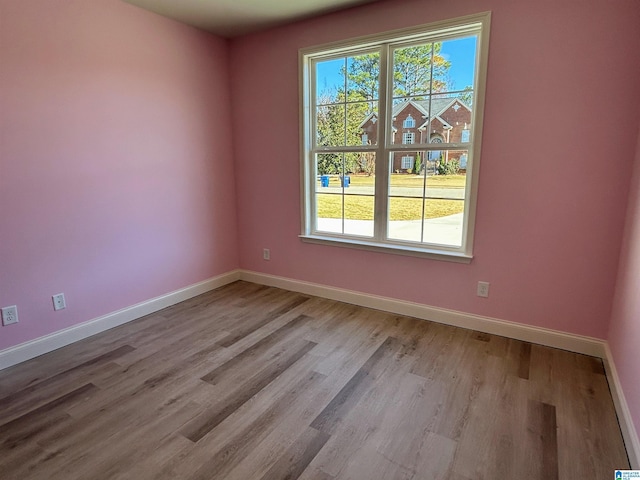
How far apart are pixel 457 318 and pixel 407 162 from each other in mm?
1382

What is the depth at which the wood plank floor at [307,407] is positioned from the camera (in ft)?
5.39

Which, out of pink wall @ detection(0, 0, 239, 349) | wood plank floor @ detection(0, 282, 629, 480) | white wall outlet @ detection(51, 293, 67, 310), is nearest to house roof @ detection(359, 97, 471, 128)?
wood plank floor @ detection(0, 282, 629, 480)

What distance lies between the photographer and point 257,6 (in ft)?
9.71

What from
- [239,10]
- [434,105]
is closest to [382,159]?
[434,105]

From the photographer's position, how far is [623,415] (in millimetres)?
1829

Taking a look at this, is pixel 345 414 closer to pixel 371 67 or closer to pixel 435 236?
pixel 435 236

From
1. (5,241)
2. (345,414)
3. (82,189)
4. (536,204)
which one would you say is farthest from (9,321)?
(536,204)

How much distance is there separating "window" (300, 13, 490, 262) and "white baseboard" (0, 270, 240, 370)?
1291mm

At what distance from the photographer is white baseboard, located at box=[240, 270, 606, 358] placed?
101 inches

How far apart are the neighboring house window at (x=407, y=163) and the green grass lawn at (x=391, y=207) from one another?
274mm

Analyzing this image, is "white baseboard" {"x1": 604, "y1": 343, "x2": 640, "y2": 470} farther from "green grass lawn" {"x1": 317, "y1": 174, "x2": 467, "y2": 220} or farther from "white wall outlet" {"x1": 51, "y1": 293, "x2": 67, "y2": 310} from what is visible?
"white wall outlet" {"x1": 51, "y1": 293, "x2": 67, "y2": 310}

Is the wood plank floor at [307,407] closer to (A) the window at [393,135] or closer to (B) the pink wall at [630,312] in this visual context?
(B) the pink wall at [630,312]

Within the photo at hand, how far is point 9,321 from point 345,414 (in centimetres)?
233

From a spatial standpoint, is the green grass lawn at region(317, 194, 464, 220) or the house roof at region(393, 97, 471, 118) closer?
the house roof at region(393, 97, 471, 118)
